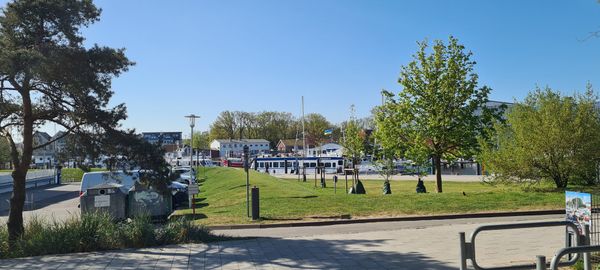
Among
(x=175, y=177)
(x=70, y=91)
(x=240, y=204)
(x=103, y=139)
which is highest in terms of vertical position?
(x=70, y=91)

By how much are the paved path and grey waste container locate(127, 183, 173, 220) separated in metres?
6.21

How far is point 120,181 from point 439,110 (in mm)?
16679

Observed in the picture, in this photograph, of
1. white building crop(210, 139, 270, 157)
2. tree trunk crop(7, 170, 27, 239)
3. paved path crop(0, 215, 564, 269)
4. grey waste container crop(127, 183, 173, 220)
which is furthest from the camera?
white building crop(210, 139, 270, 157)

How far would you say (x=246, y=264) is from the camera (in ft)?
30.9

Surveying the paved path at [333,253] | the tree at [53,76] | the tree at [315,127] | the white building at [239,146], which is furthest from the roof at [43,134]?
the white building at [239,146]

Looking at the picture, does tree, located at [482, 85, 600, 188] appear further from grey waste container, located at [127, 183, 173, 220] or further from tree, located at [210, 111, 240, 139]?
tree, located at [210, 111, 240, 139]

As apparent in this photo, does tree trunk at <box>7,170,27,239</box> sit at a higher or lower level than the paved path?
higher

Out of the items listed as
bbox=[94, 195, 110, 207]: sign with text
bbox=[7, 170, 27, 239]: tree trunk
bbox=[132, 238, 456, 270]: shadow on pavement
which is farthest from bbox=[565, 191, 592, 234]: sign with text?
bbox=[94, 195, 110, 207]: sign with text

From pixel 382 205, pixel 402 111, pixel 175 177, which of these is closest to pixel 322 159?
pixel 402 111

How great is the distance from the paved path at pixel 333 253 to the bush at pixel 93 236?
1.88 feet

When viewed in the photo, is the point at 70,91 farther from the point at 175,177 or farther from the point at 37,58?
the point at 175,177

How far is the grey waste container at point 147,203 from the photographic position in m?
17.6

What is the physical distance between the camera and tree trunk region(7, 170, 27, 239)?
11945mm

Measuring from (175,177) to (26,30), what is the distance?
4.47m
